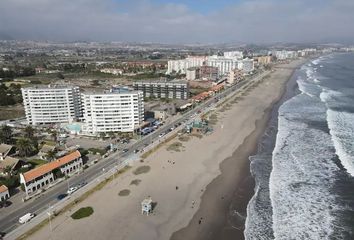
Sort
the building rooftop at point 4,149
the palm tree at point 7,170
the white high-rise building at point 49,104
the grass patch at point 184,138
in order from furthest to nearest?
the white high-rise building at point 49,104, the grass patch at point 184,138, the building rooftop at point 4,149, the palm tree at point 7,170

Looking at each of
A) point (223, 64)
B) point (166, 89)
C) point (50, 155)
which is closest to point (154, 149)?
point (50, 155)

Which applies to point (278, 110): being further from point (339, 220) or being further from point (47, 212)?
point (47, 212)

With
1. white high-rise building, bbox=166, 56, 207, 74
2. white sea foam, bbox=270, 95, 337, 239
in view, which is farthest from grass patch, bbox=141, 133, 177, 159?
white high-rise building, bbox=166, 56, 207, 74

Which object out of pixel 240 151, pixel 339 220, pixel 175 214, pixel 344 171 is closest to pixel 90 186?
pixel 175 214

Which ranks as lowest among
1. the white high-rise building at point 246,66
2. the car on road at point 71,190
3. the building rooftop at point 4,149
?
the car on road at point 71,190

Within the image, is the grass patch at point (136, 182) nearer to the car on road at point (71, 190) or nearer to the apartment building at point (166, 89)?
the car on road at point (71, 190)

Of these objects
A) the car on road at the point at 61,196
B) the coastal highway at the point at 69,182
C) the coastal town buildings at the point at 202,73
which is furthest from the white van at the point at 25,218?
the coastal town buildings at the point at 202,73

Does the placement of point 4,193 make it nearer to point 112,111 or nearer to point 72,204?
point 72,204

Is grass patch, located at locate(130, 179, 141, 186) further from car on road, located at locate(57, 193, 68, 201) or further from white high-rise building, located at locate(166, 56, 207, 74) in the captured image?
white high-rise building, located at locate(166, 56, 207, 74)
